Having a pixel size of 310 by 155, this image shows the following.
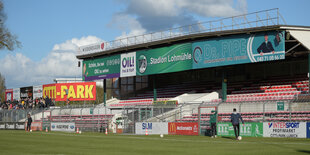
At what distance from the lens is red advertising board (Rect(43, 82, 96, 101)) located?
6328cm

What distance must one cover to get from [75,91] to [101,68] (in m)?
9.02

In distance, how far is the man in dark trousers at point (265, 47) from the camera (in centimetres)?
3735

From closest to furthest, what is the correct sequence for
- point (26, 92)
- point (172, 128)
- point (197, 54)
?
point (172, 128), point (197, 54), point (26, 92)

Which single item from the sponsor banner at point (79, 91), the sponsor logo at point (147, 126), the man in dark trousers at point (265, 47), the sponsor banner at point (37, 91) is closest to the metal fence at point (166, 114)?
the sponsor logo at point (147, 126)

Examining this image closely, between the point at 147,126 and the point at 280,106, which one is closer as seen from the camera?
the point at 280,106

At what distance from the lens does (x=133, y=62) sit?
5166 cm

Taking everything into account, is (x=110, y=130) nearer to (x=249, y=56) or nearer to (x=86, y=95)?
(x=249, y=56)

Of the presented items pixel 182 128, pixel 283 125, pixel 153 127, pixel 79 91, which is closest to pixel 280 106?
pixel 283 125

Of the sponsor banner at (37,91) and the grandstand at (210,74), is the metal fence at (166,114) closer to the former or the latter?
the grandstand at (210,74)

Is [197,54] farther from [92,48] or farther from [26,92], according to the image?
[26,92]

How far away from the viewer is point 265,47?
37.7 metres

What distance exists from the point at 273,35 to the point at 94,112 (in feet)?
59.5

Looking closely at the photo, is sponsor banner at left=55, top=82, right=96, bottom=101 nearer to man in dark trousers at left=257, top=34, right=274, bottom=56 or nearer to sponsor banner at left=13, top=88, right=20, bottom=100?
sponsor banner at left=13, top=88, right=20, bottom=100

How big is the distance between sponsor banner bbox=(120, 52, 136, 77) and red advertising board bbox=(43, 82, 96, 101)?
36.6ft
